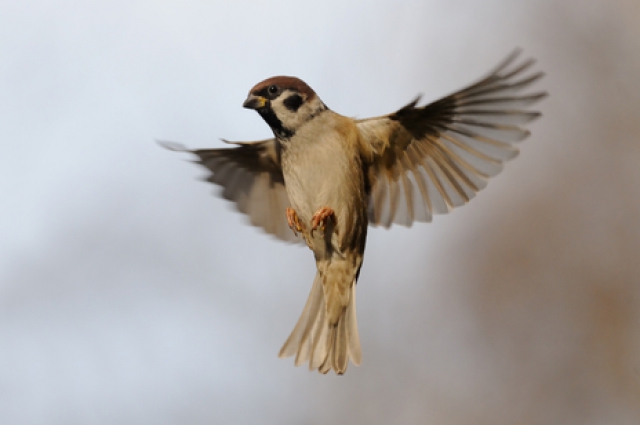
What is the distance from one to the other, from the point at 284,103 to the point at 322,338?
12.9 inches

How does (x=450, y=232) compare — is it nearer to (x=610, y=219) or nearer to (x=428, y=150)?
(x=610, y=219)

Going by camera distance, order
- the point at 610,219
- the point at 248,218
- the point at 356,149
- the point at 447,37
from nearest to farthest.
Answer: the point at 356,149
the point at 248,218
the point at 447,37
the point at 610,219

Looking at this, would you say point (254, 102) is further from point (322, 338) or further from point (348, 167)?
point (322, 338)

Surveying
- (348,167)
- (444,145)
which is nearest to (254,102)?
(348,167)

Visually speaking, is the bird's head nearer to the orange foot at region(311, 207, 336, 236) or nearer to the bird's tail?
the orange foot at region(311, 207, 336, 236)

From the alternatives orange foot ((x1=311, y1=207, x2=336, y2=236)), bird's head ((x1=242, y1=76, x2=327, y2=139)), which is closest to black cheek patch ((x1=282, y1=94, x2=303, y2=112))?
bird's head ((x1=242, y1=76, x2=327, y2=139))

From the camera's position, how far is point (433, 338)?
1.31 meters

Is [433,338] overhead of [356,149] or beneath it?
beneath

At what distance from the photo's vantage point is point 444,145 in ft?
2.60

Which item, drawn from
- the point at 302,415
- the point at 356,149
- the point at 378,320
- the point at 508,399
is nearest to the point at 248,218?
the point at 356,149

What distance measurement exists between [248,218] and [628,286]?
91 cm

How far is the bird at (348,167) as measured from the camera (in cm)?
73

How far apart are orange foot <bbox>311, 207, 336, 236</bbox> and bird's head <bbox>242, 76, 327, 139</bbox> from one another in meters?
0.10

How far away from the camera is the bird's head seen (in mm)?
696
